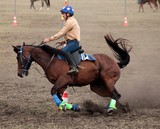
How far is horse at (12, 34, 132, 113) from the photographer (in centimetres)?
1024

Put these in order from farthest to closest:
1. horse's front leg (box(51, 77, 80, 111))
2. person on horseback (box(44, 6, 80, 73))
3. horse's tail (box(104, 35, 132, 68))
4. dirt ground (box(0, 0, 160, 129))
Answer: horse's tail (box(104, 35, 132, 68))
person on horseback (box(44, 6, 80, 73))
horse's front leg (box(51, 77, 80, 111))
dirt ground (box(0, 0, 160, 129))

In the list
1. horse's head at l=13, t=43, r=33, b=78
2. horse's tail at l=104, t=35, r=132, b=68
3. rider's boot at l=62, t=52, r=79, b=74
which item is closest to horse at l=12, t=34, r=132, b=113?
horse's head at l=13, t=43, r=33, b=78

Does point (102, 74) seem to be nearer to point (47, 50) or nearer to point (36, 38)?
point (47, 50)

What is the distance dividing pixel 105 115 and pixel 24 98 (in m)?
2.63

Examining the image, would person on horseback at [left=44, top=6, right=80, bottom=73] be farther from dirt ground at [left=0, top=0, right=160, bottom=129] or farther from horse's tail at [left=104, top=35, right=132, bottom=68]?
dirt ground at [left=0, top=0, right=160, bottom=129]

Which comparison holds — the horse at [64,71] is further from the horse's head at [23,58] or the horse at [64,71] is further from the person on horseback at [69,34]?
the person on horseback at [69,34]

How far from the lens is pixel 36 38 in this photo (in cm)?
2422

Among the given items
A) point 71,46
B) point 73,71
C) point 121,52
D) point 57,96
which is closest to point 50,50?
point 71,46

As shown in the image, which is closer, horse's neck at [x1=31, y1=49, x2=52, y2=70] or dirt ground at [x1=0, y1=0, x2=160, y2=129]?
dirt ground at [x1=0, y1=0, x2=160, y2=129]

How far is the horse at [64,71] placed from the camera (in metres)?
10.2

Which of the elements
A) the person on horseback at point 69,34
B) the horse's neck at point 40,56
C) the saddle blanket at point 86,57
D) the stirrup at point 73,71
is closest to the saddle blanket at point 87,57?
the saddle blanket at point 86,57

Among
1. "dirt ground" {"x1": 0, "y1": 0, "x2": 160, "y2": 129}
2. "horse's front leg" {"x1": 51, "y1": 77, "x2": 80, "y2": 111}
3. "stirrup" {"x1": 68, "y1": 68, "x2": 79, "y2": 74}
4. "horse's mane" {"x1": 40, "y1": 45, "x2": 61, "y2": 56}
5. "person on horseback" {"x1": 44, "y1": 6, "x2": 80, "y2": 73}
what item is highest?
"person on horseback" {"x1": 44, "y1": 6, "x2": 80, "y2": 73}

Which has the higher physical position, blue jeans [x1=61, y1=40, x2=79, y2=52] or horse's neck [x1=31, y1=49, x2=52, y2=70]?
blue jeans [x1=61, y1=40, x2=79, y2=52]

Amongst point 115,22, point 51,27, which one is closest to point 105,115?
point 51,27
